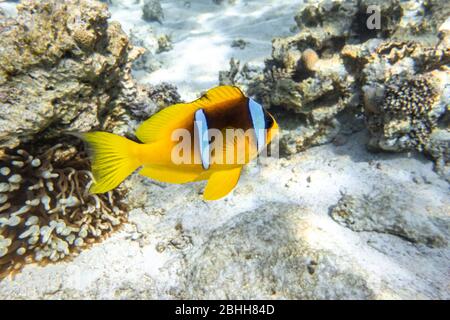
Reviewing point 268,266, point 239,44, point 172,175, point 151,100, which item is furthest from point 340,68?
point 172,175

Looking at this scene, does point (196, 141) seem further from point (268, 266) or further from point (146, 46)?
point (146, 46)

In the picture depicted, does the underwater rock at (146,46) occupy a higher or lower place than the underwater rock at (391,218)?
higher

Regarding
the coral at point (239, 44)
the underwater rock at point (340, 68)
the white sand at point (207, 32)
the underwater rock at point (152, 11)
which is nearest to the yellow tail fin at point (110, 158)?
the underwater rock at point (340, 68)

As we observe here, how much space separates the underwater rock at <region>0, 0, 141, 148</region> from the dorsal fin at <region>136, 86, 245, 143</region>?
3.82 feet

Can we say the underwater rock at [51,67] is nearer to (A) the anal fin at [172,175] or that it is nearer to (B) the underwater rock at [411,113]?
(A) the anal fin at [172,175]

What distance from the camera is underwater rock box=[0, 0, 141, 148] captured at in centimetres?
226

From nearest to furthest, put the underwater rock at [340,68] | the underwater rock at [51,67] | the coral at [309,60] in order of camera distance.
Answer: the underwater rock at [51,67]
the underwater rock at [340,68]
the coral at [309,60]

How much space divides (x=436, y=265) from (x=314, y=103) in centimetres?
213

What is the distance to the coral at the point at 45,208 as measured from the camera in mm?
2564

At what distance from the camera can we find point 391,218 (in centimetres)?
260
